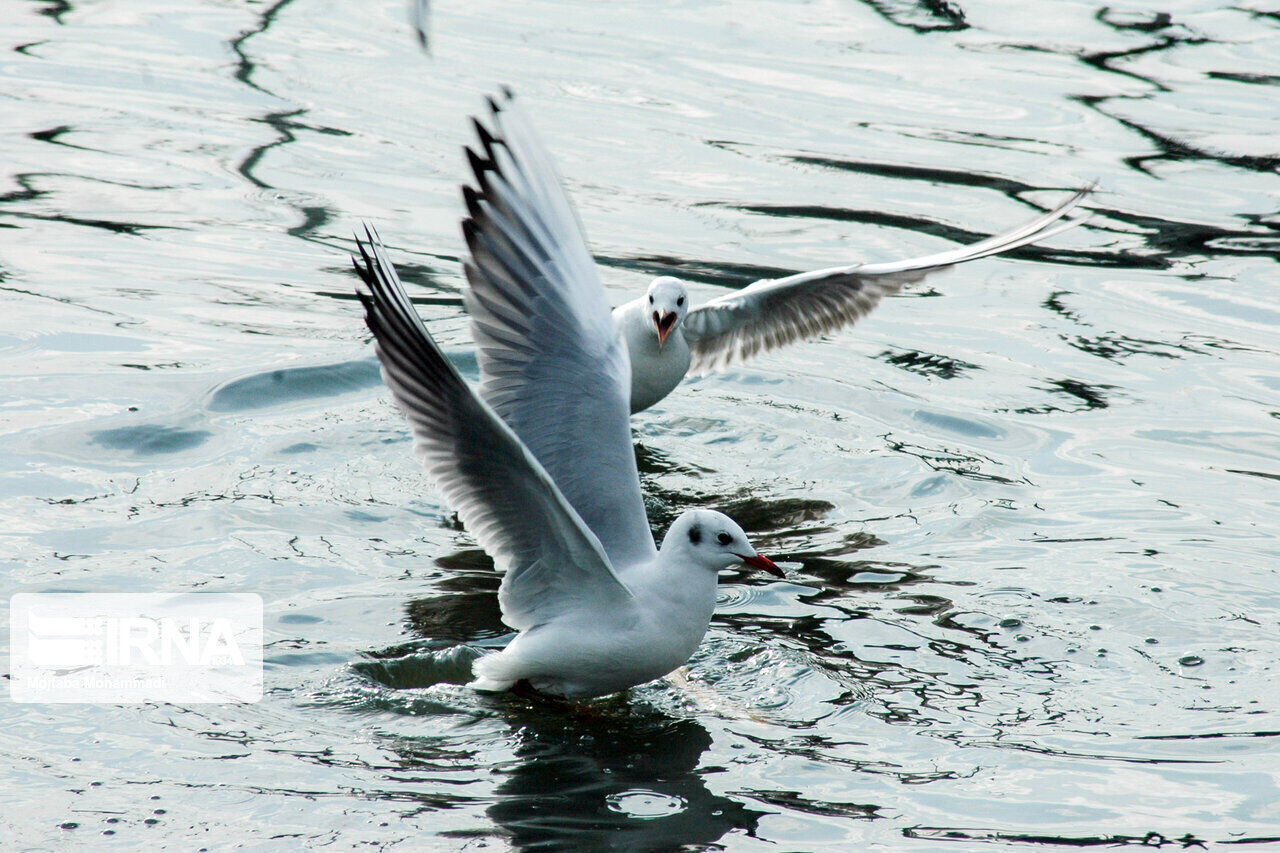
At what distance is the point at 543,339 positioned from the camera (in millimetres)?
5695

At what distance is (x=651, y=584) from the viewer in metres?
5.36

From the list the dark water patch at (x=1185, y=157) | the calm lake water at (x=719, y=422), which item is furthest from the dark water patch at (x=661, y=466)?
the dark water patch at (x=1185, y=157)

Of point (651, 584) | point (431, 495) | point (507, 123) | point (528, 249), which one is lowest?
point (431, 495)

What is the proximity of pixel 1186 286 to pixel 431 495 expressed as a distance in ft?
17.8

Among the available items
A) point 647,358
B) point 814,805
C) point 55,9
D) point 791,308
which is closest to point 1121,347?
point 791,308

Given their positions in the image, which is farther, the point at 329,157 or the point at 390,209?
the point at 329,157

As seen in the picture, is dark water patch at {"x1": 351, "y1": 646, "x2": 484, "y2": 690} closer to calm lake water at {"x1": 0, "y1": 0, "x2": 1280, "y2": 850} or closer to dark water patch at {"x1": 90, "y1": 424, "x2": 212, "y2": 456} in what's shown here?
calm lake water at {"x1": 0, "y1": 0, "x2": 1280, "y2": 850}

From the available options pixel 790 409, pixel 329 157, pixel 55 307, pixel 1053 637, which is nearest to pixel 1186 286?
pixel 790 409

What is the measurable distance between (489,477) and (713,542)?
82 cm

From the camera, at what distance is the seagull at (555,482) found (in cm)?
495

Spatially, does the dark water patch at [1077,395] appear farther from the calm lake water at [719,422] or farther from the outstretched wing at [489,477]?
the outstretched wing at [489,477]

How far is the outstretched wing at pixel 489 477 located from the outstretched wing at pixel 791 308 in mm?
3301

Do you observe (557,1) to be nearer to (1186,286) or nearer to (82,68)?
(82,68)

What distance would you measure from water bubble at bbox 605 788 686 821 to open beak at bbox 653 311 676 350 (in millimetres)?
3081
